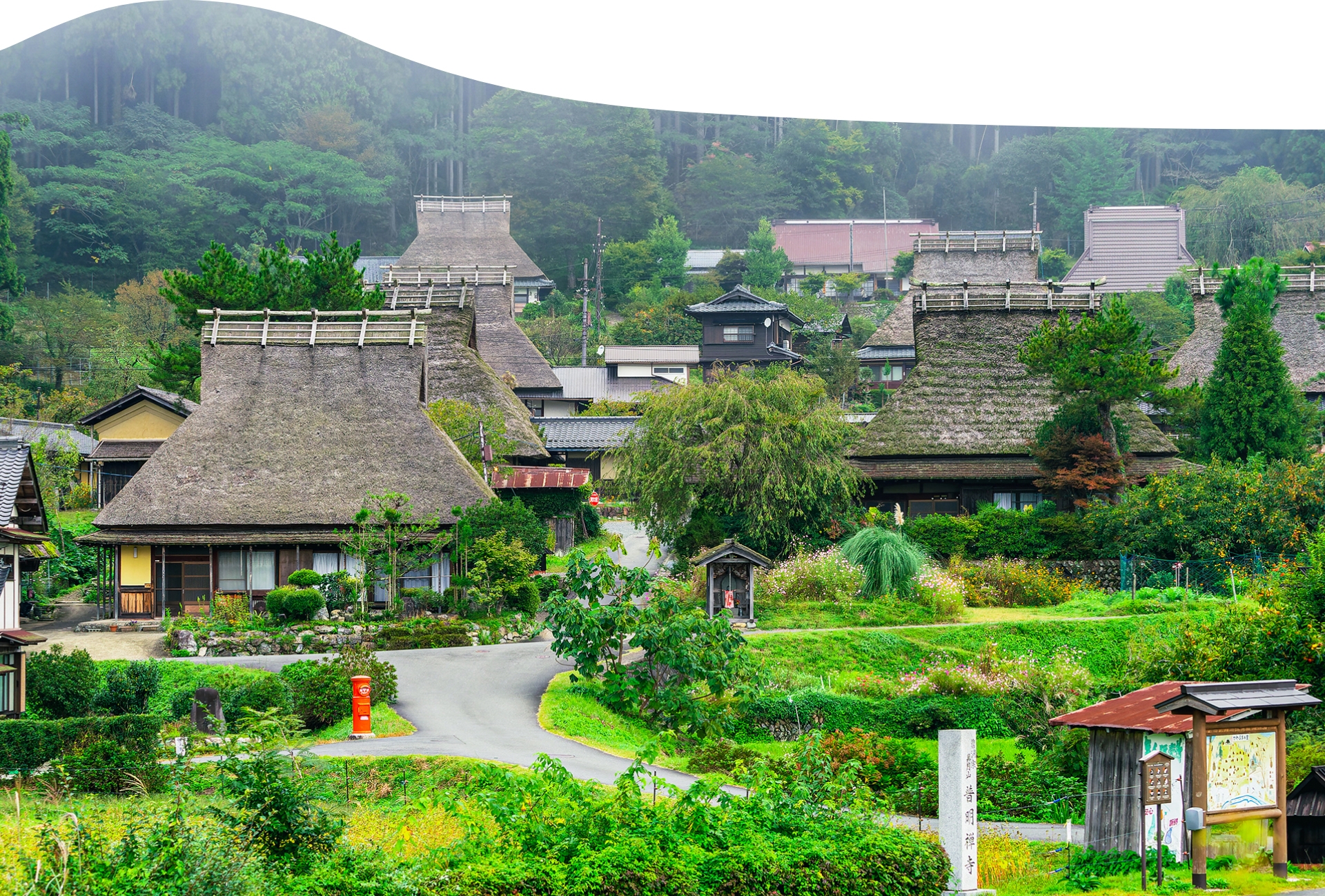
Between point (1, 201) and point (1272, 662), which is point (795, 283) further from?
point (1272, 662)

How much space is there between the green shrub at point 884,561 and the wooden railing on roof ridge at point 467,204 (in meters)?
48.0

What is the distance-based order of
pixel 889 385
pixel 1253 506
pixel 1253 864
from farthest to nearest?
pixel 889 385 → pixel 1253 506 → pixel 1253 864

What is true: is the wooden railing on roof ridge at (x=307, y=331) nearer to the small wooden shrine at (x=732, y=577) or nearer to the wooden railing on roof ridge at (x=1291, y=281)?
the small wooden shrine at (x=732, y=577)

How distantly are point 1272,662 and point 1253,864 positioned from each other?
4014mm

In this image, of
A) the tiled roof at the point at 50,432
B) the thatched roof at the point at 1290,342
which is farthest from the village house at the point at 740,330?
the tiled roof at the point at 50,432

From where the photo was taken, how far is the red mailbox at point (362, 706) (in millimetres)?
19703

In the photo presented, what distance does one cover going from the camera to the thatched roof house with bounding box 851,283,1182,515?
34.8m

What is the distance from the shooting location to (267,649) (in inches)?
1012

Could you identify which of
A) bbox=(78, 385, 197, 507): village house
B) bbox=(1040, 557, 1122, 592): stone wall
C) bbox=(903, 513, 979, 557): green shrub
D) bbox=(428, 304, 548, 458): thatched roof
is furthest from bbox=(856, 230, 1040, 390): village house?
bbox=(78, 385, 197, 507): village house

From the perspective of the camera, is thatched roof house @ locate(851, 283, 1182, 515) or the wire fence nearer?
the wire fence

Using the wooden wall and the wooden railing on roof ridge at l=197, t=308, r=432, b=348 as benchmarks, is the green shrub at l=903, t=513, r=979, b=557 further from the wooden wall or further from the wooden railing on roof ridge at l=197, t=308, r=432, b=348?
the wooden wall

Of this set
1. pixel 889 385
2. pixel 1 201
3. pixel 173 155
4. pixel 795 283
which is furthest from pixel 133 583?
pixel 173 155

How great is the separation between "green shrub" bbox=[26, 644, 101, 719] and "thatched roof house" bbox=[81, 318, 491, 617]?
8386 millimetres

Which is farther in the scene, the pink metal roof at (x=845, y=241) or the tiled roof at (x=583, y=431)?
the pink metal roof at (x=845, y=241)
